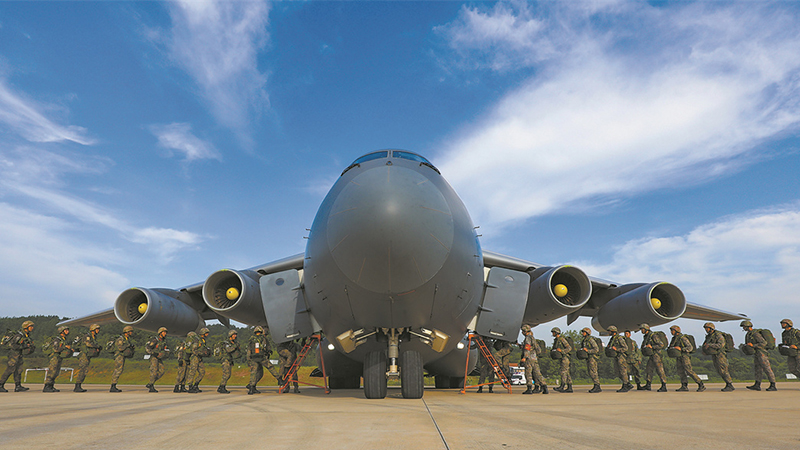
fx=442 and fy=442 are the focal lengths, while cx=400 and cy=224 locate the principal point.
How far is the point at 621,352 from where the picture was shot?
1134 cm

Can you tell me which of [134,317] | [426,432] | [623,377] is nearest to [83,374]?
[134,317]

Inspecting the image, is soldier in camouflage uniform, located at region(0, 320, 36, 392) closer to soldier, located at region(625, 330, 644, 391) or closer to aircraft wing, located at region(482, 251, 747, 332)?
aircraft wing, located at region(482, 251, 747, 332)

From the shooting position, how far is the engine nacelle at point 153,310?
1022cm

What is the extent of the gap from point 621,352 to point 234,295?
9.58m

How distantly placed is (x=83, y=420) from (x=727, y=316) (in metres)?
15.9

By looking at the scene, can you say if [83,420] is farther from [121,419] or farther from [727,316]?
[727,316]

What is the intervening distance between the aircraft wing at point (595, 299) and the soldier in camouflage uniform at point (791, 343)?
218cm

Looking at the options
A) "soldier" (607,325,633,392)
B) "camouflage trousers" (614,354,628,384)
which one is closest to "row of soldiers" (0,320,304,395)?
"soldier" (607,325,633,392)

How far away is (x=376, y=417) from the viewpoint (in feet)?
13.8

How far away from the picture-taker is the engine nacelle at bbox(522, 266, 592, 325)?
8.93 meters

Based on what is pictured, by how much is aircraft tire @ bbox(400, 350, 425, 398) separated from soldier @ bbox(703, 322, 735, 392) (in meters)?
8.77

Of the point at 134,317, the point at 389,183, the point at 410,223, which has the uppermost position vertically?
the point at 389,183

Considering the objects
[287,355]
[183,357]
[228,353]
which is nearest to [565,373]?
[287,355]

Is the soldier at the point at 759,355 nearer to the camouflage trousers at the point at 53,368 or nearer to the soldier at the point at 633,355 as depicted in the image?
the soldier at the point at 633,355
